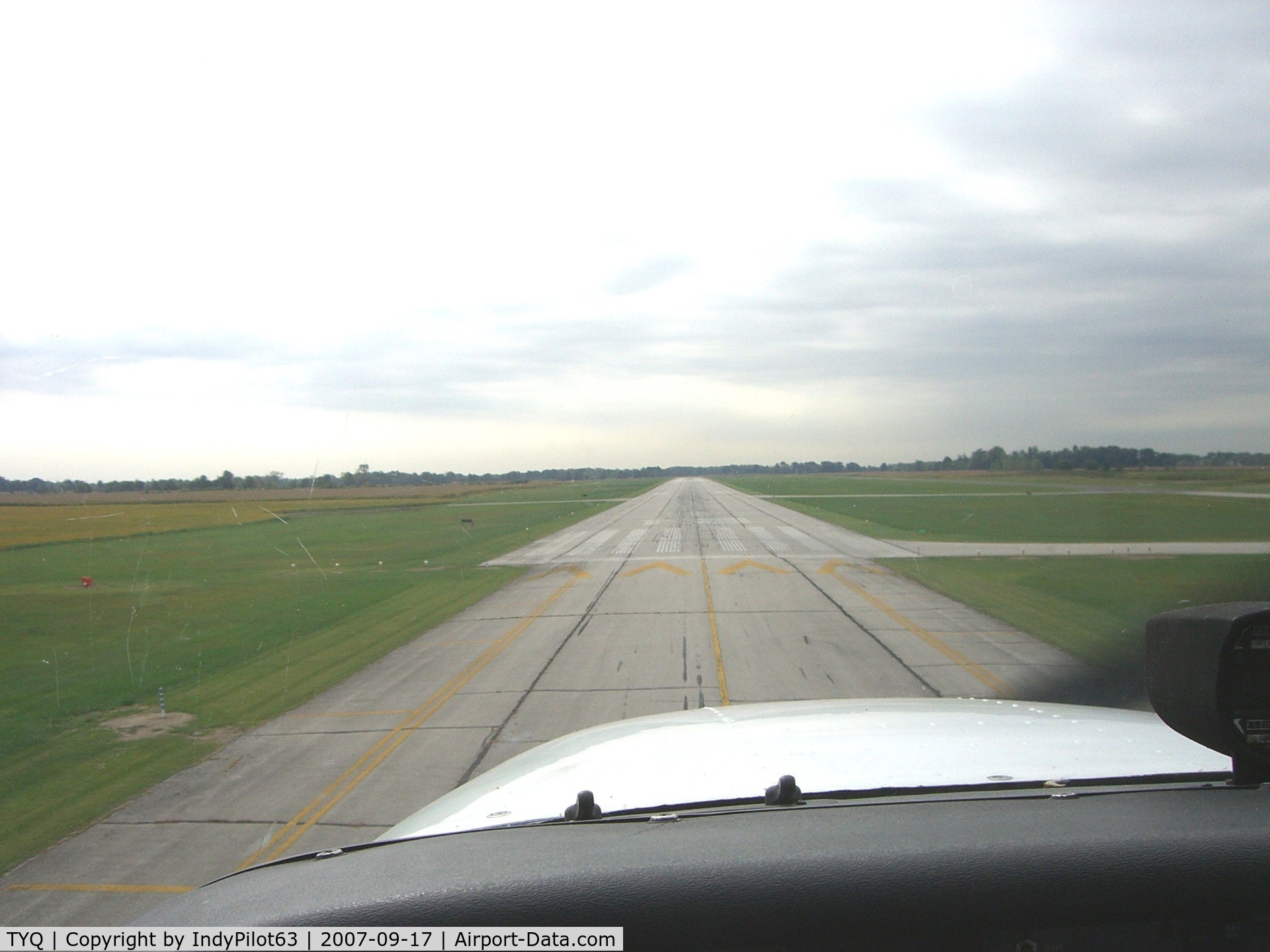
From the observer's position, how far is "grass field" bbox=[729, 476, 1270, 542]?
3294cm

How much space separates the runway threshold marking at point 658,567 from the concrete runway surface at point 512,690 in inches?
18.7

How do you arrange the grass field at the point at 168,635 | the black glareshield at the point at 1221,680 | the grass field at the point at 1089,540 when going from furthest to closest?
the grass field at the point at 1089,540
the grass field at the point at 168,635
the black glareshield at the point at 1221,680

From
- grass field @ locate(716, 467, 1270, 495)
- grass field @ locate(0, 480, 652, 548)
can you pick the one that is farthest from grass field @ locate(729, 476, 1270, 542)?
grass field @ locate(0, 480, 652, 548)

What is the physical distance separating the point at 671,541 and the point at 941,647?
22.3 metres

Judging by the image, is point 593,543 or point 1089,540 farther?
point 593,543

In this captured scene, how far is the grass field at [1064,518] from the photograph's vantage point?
32.9m

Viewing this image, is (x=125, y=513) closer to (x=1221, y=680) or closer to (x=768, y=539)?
(x=1221, y=680)

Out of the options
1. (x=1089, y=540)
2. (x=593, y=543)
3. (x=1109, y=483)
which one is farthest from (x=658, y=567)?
(x=1109, y=483)

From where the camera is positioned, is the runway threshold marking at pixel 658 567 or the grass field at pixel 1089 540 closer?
the grass field at pixel 1089 540

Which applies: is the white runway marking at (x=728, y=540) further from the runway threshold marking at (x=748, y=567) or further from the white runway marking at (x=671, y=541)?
the runway threshold marking at (x=748, y=567)

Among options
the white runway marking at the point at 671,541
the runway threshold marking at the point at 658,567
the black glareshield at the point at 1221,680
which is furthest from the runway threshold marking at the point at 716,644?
the white runway marking at the point at 671,541

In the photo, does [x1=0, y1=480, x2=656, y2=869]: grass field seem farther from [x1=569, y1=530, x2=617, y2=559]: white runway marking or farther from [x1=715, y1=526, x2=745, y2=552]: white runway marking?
[x1=715, y1=526, x2=745, y2=552]: white runway marking

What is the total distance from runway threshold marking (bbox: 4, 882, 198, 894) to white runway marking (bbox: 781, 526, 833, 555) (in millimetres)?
25204

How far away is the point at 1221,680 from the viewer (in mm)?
2150
